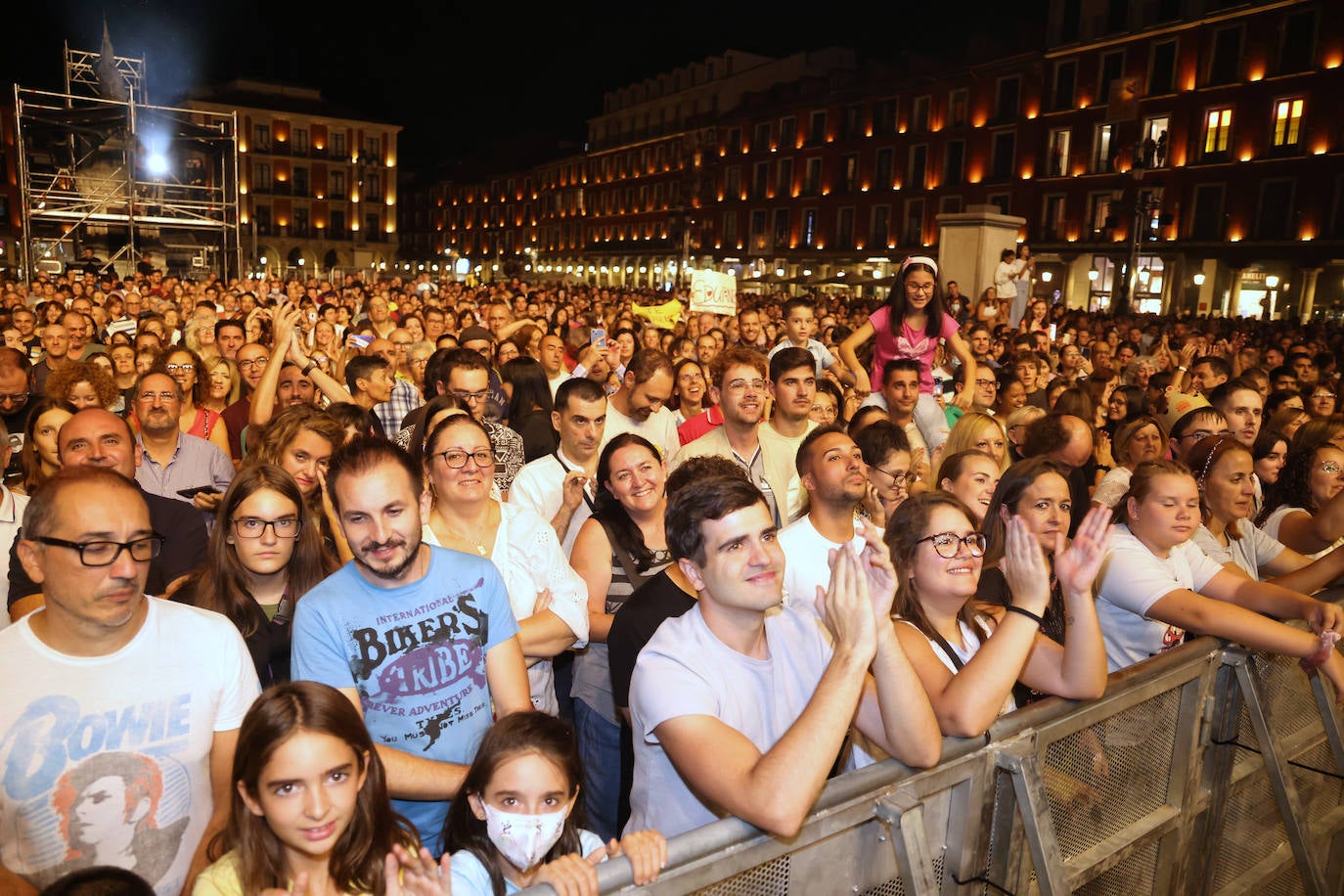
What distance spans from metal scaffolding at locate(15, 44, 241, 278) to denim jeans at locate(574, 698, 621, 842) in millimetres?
24076

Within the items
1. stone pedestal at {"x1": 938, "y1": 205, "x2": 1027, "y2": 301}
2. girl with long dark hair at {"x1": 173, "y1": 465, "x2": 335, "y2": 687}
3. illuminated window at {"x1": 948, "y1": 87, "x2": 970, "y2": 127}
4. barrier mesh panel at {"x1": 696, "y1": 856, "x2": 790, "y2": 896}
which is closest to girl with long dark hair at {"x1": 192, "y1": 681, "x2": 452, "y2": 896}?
barrier mesh panel at {"x1": 696, "y1": 856, "x2": 790, "y2": 896}

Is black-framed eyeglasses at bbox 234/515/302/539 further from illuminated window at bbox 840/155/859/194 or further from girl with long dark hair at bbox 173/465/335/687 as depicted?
illuminated window at bbox 840/155/859/194

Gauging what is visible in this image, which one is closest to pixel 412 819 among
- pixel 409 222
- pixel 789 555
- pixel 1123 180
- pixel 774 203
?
pixel 789 555

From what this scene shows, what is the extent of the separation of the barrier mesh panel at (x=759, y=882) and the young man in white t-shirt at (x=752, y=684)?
0.16 meters

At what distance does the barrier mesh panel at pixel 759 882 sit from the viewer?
2090 millimetres

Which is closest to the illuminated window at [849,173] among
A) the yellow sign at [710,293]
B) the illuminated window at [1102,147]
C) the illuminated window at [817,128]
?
the illuminated window at [817,128]

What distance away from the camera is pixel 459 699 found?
9.11ft

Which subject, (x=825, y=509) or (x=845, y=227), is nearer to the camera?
(x=825, y=509)

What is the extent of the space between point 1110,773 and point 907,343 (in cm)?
424

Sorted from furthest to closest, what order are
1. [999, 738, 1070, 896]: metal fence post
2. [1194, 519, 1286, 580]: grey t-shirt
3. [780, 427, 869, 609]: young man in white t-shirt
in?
1. [1194, 519, 1286, 580]: grey t-shirt
2. [780, 427, 869, 609]: young man in white t-shirt
3. [999, 738, 1070, 896]: metal fence post

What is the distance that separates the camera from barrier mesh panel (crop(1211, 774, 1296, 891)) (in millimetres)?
3398

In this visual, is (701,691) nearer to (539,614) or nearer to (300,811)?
(300,811)

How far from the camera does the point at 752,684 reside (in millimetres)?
2449

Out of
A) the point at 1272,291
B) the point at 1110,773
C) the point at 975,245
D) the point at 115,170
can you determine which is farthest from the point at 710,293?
the point at 1272,291
